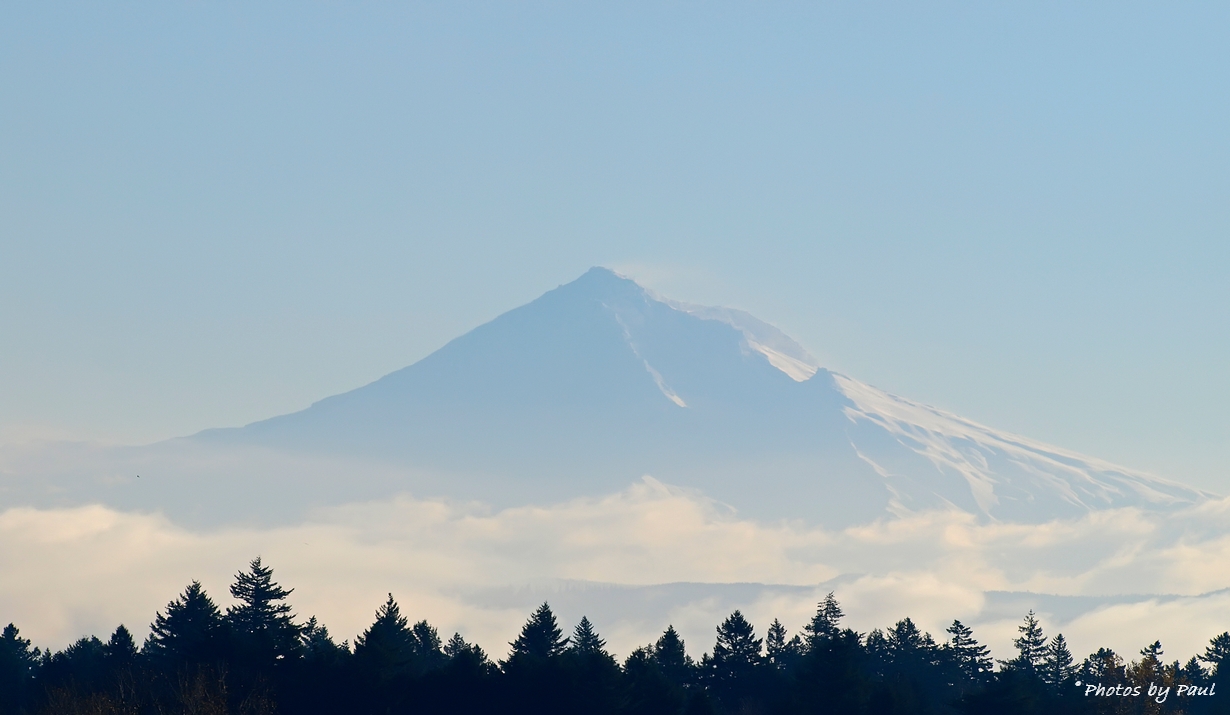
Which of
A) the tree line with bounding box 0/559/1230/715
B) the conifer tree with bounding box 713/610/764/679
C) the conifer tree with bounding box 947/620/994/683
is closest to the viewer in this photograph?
the tree line with bounding box 0/559/1230/715

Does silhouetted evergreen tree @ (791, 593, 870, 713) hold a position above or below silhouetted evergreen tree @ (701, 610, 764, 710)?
below

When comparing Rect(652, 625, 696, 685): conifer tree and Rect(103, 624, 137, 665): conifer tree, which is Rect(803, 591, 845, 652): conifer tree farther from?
Rect(103, 624, 137, 665): conifer tree

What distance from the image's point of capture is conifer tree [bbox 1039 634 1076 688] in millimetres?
95938

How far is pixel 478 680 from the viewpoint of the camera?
68000 millimetres

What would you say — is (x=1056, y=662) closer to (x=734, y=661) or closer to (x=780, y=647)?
(x=780, y=647)

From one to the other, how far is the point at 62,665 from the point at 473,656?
96.6 ft

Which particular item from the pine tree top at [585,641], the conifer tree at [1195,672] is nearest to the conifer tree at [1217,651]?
the conifer tree at [1195,672]

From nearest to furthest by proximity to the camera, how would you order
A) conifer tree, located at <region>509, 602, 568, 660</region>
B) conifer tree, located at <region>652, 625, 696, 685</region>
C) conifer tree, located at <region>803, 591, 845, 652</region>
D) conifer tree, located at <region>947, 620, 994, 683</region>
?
1. conifer tree, located at <region>652, 625, 696, 685</region>
2. conifer tree, located at <region>509, 602, 568, 660</region>
3. conifer tree, located at <region>947, 620, 994, 683</region>
4. conifer tree, located at <region>803, 591, 845, 652</region>

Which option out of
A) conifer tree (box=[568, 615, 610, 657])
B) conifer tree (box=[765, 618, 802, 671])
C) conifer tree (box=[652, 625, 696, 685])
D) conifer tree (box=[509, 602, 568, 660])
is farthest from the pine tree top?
conifer tree (box=[765, 618, 802, 671])

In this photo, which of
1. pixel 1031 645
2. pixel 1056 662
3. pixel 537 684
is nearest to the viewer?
pixel 537 684

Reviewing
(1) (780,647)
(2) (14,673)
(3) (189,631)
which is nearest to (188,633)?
(3) (189,631)

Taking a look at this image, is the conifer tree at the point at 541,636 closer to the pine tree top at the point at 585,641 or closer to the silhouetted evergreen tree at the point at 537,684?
the pine tree top at the point at 585,641

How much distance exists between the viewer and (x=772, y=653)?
9994 cm

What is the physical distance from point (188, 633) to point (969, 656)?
52.0 metres
